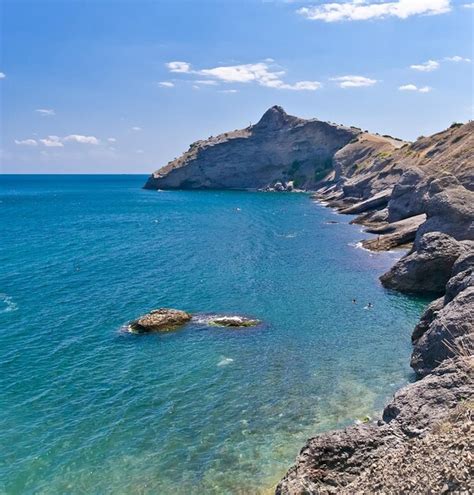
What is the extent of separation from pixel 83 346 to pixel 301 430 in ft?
66.1

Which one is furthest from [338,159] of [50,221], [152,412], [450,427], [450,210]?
[450,427]

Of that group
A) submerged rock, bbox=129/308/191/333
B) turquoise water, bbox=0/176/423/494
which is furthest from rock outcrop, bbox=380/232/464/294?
submerged rock, bbox=129/308/191/333

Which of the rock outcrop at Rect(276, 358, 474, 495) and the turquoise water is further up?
the rock outcrop at Rect(276, 358, 474, 495)

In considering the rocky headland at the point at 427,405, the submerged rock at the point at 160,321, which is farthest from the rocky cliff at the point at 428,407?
the submerged rock at the point at 160,321

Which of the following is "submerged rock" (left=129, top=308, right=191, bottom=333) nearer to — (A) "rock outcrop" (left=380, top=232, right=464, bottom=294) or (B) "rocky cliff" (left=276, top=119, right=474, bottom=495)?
(B) "rocky cliff" (left=276, top=119, right=474, bottom=495)

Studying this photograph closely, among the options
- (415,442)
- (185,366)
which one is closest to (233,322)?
(185,366)

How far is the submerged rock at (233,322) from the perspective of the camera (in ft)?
141

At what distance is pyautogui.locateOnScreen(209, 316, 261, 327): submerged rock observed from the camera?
1690 inches

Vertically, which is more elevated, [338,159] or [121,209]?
[338,159]

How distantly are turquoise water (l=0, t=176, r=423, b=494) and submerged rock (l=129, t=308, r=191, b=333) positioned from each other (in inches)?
44.3

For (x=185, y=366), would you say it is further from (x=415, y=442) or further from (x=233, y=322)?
(x=415, y=442)

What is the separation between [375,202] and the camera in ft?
363

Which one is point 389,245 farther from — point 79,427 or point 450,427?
point 450,427

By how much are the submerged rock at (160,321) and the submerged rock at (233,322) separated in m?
2.64
